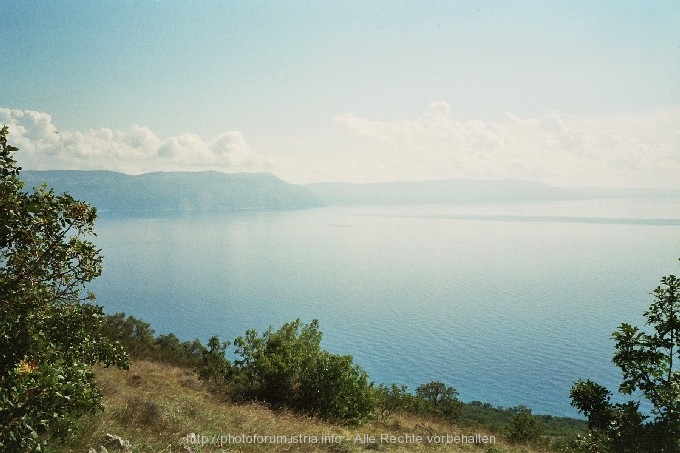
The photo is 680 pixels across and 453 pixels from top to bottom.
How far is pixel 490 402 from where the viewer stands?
9744 cm

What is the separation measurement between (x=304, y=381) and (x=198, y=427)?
29.5 ft

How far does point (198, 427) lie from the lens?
14164 millimetres

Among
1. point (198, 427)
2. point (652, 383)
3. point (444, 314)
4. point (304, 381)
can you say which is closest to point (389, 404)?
point (304, 381)

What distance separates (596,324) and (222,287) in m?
138

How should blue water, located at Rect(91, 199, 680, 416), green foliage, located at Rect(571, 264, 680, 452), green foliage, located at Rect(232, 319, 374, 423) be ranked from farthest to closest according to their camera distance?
blue water, located at Rect(91, 199, 680, 416)
green foliage, located at Rect(232, 319, 374, 423)
green foliage, located at Rect(571, 264, 680, 452)

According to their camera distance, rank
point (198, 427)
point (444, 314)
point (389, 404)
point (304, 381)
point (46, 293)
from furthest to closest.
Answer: point (444, 314)
point (389, 404)
point (304, 381)
point (198, 427)
point (46, 293)

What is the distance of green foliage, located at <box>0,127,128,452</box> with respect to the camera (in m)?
6.69

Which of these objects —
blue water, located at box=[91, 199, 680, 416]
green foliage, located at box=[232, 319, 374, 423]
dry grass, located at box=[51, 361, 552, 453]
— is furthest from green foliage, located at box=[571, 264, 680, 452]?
blue water, located at box=[91, 199, 680, 416]

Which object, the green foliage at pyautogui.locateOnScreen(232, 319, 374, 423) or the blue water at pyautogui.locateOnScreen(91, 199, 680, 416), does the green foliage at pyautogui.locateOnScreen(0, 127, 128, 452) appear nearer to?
the green foliage at pyautogui.locateOnScreen(232, 319, 374, 423)

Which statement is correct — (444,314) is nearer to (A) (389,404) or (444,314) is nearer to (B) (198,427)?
(A) (389,404)

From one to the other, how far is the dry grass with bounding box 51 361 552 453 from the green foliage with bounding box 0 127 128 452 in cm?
308

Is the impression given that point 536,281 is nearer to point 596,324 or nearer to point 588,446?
point 596,324

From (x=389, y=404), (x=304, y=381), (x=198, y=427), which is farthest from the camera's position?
(x=389, y=404)

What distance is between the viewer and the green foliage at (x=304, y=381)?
71.3 ft
